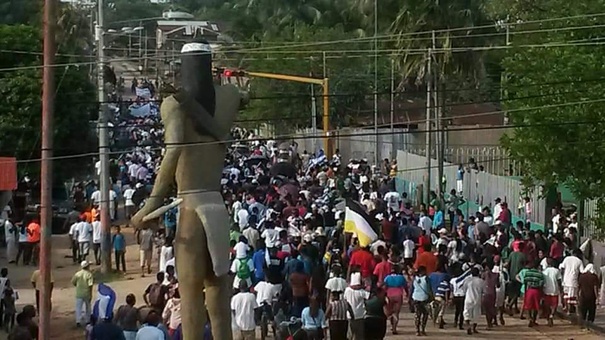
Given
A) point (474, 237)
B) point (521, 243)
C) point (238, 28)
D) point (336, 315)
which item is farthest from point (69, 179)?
point (238, 28)

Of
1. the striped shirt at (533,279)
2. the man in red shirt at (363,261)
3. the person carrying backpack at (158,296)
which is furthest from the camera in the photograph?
the striped shirt at (533,279)

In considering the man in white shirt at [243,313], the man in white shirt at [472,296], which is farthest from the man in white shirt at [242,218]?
the man in white shirt at [243,313]

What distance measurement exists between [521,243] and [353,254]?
3632mm

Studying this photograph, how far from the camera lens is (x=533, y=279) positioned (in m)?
23.3

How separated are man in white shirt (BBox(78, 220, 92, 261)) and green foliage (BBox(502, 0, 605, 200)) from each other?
31.6 feet

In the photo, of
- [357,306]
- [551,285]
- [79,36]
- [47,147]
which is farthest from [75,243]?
[79,36]

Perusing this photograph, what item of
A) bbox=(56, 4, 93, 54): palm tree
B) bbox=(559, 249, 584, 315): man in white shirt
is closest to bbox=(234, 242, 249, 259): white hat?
bbox=(559, 249, 584, 315): man in white shirt

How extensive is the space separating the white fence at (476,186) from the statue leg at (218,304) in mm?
19915

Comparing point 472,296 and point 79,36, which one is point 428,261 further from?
point 79,36

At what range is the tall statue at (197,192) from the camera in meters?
12.4

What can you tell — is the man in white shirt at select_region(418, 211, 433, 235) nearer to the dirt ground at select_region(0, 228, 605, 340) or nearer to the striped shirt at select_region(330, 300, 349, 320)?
the dirt ground at select_region(0, 228, 605, 340)

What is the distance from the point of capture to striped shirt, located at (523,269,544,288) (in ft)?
76.3

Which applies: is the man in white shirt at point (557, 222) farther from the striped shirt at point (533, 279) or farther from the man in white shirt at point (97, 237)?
the man in white shirt at point (97, 237)

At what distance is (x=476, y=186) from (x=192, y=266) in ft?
92.0
